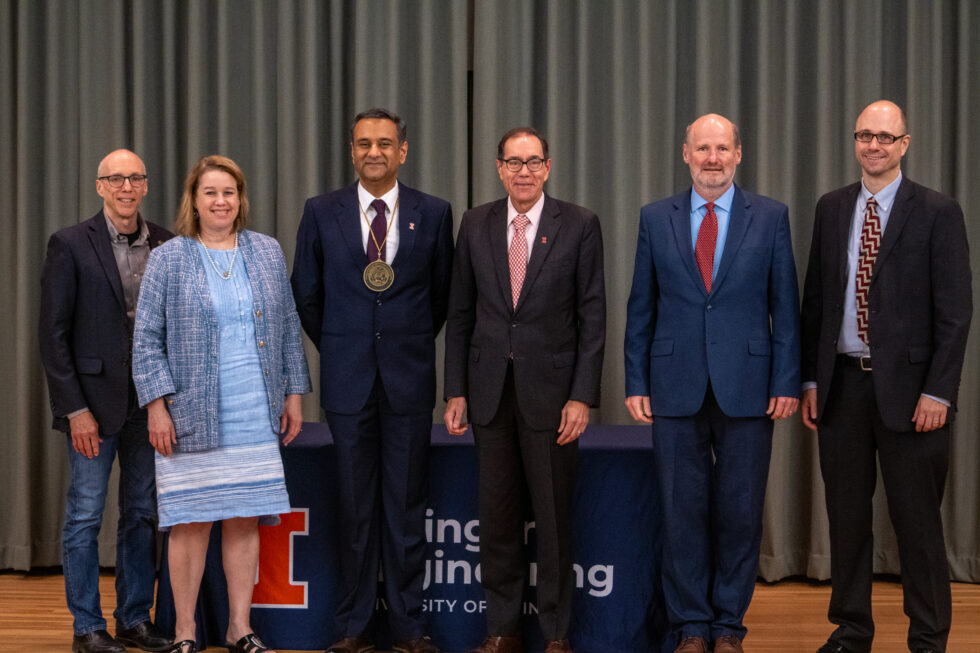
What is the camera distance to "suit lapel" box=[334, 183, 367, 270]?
313 cm

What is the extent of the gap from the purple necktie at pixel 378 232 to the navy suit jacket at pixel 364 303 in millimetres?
31

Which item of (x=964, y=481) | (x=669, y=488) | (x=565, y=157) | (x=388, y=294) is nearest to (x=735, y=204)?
(x=669, y=488)

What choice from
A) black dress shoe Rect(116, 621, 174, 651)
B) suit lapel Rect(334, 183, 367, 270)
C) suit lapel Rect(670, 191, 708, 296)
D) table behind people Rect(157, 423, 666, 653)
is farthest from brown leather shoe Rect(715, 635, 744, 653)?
black dress shoe Rect(116, 621, 174, 651)

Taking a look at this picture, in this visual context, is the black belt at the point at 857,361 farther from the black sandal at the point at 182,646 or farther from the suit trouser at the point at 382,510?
the black sandal at the point at 182,646

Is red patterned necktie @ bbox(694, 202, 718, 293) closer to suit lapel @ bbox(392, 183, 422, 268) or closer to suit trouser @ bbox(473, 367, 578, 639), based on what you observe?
suit trouser @ bbox(473, 367, 578, 639)

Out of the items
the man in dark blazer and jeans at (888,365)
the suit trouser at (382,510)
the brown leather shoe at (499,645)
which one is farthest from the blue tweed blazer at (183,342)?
the man in dark blazer and jeans at (888,365)

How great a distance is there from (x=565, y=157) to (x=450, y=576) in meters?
2.10

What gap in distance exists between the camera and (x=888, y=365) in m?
2.92

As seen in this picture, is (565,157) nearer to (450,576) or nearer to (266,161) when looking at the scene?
(266,161)

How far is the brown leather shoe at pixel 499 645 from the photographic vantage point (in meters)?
3.09

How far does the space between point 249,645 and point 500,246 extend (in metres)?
1.53

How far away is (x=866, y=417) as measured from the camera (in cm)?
300

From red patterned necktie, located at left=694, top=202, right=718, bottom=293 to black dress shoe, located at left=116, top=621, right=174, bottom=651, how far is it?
7.21 ft

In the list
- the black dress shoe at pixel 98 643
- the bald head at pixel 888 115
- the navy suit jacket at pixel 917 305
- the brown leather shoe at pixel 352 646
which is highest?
the bald head at pixel 888 115
